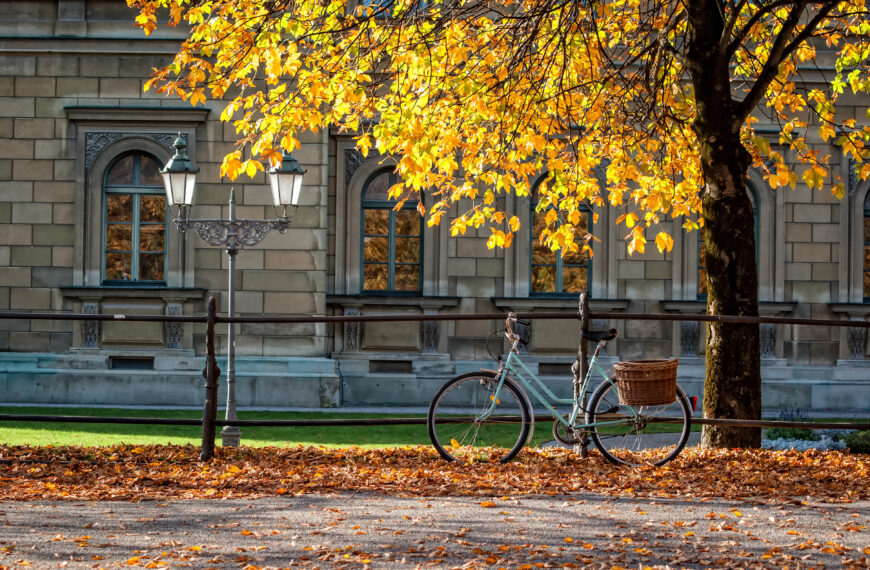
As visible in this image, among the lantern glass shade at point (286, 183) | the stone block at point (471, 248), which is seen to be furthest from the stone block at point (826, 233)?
the lantern glass shade at point (286, 183)

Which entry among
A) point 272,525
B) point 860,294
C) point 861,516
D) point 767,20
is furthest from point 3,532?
point 860,294

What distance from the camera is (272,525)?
19.1 feet

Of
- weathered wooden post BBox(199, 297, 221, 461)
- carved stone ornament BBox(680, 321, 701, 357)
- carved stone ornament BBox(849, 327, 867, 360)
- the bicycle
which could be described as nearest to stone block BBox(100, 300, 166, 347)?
carved stone ornament BBox(680, 321, 701, 357)

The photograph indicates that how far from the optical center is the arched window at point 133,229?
17.3 metres

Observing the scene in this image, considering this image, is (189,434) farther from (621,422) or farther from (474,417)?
(621,422)

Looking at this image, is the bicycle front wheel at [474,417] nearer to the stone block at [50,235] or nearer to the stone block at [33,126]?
the stone block at [50,235]

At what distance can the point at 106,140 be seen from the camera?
17.2 metres

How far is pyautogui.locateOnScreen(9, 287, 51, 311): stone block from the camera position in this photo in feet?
55.9

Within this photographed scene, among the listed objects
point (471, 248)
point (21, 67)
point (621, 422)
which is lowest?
point (621, 422)

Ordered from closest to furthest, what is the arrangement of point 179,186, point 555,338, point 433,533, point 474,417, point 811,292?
point 433,533, point 474,417, point 179,186, point 555,338, point 811,292

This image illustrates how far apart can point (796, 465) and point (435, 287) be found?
33.1 feet

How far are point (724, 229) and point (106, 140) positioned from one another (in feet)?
37.5

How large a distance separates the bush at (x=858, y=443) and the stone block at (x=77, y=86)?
12.3 metres

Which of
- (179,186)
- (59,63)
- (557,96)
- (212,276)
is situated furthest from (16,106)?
(557,96)
